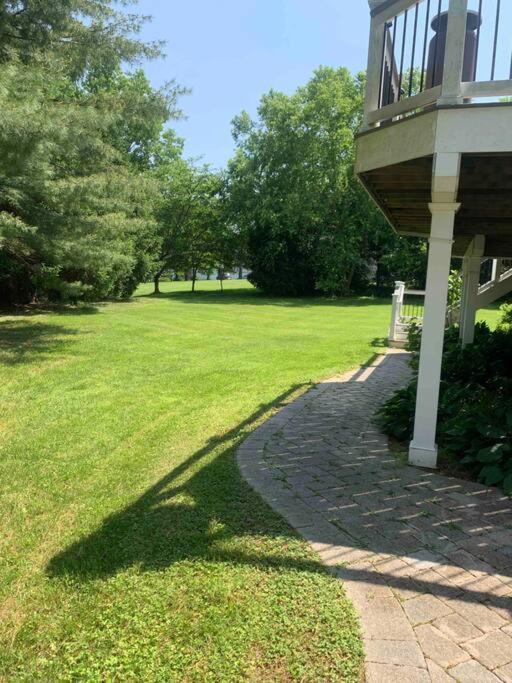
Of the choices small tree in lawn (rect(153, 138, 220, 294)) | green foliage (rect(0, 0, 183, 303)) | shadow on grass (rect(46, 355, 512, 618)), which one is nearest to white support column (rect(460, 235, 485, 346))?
shadow on grass (rect(46, 355, 512, 618))

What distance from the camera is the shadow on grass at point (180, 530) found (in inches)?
101

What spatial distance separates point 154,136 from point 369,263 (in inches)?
540

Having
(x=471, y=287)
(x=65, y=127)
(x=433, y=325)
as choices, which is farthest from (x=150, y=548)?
(x=65, y=127)

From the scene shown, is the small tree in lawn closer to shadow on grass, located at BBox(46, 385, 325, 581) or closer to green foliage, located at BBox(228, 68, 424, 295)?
green foliage, located at BBox(228, 68, 424, 295)

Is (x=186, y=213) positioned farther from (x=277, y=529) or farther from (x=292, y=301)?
(x=277, y=529)

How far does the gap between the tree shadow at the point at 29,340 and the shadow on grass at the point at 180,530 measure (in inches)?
217

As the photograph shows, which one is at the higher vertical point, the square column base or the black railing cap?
the black railing cap

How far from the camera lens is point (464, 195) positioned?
480 centimetres

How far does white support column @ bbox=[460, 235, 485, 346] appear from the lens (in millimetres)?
6979

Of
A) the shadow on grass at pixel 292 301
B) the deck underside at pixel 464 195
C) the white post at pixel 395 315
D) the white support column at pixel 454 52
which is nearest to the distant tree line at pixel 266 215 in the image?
the shadow on grass at pixel 292 301

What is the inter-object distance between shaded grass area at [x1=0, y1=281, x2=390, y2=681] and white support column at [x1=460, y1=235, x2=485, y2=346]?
282 centimetres

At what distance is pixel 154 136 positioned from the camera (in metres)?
26.7

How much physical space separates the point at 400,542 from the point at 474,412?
6.39 feet

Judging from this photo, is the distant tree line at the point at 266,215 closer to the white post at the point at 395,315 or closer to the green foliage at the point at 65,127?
the green foliage at the point at 65,127
